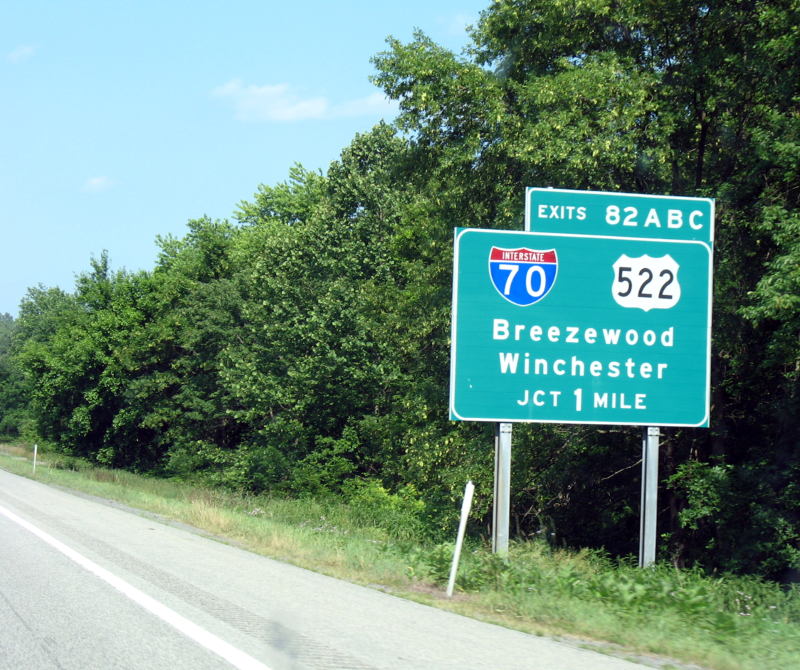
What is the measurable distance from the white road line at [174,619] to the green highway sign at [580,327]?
16.1 feet

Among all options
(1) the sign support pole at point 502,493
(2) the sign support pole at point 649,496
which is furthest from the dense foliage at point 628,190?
(1) the sign support pole at point 502,493

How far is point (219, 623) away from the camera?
26.2ft

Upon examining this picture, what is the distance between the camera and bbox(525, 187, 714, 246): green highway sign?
13.5m

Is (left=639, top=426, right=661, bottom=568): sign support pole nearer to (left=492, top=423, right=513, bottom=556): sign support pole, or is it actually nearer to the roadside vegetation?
the roadside vegetation

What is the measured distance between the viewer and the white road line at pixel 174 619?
21.6ft

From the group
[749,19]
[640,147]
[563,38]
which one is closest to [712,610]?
[640,147]

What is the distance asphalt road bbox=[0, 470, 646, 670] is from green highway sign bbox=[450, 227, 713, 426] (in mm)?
3708

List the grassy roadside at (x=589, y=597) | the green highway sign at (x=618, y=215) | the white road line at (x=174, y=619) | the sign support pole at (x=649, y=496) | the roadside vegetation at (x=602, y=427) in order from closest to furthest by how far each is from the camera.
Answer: the white road line at (x=174, y=619), the grassy roadside at (x=589, y=597), the roadside vegetation at (x=602, y=427), the sign support pole at (x=649, y=496), the green highway sign at (x=618, y=215)

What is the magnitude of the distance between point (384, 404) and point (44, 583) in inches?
1134

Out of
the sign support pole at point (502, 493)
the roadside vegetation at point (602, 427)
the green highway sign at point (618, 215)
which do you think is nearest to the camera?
the roadside vegetation at point (602, 427)

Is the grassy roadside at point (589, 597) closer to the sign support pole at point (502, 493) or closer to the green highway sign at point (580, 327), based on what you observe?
the sign support pole at point (502, 493)

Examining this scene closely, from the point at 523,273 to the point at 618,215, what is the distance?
1838 mm

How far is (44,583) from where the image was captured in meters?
10.3

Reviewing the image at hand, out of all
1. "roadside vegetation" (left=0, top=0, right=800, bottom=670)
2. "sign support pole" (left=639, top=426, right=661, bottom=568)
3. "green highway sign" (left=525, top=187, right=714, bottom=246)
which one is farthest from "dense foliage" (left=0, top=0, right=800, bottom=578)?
"sign support pole" (left=639, top=426, right=661, bottom=568)
